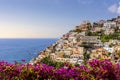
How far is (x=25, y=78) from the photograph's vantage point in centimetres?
758

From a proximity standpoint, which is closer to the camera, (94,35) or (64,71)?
(64,71)

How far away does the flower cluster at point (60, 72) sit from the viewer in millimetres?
7578

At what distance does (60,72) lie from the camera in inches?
307

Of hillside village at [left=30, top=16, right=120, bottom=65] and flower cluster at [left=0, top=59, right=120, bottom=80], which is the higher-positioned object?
flower cluster at [left=0, top=59, right=120, bottom=80]

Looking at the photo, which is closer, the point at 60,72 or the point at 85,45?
the point at 60,72

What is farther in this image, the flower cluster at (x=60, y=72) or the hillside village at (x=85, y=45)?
the hillside village at (x=85, y=45)

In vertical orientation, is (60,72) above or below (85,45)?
above

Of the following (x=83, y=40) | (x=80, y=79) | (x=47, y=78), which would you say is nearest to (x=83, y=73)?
(x=80, y=79)

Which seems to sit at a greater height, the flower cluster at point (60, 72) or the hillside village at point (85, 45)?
the flower cluster at point (60, 72)

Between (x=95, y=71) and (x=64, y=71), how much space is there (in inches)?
26.7

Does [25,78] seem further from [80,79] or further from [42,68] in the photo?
[80,79]

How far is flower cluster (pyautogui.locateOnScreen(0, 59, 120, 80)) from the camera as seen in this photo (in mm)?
7578

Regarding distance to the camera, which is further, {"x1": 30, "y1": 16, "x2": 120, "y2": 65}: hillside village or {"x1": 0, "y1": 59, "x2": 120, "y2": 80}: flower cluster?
{"x1": 30, "y1": 16, "x2": 120, "y2": 65}: hillside village

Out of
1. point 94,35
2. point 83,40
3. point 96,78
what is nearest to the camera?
point 96,78
